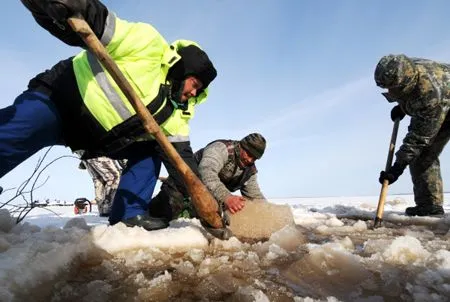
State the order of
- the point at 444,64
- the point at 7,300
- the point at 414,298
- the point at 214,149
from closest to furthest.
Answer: the point at 7,300, the point at 414,298, the point at 214,149, the point at 444,64

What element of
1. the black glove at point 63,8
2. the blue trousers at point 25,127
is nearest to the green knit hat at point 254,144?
the blue trousers at point 25,127

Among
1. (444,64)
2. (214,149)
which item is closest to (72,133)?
(214,149)

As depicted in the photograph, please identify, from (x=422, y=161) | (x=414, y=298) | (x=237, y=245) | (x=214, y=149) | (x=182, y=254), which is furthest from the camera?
(x=422, y=161)

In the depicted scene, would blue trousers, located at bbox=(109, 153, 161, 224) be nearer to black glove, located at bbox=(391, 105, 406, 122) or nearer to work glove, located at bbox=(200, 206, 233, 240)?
work glove, located at bbox=(200, 206, 233, 240)

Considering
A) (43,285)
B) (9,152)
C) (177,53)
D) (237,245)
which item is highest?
(177,53)

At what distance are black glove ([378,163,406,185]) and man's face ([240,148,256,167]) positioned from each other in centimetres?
144

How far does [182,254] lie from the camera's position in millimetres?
2074

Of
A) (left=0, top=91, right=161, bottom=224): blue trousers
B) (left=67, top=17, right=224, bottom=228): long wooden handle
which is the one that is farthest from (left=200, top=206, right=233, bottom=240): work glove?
(left=0, top=91, right=161, bottom=224): blue trousers

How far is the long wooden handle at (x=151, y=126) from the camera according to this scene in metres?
1.84

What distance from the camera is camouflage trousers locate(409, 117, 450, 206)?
4.50 m

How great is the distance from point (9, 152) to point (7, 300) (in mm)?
1097

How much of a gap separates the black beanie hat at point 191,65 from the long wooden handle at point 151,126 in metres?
0.51

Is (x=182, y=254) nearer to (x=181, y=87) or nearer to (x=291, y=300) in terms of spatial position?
(x=291, y=300)

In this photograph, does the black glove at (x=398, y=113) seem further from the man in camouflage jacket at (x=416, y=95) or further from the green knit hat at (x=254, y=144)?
the green knit hat at (x=254, y=144)
